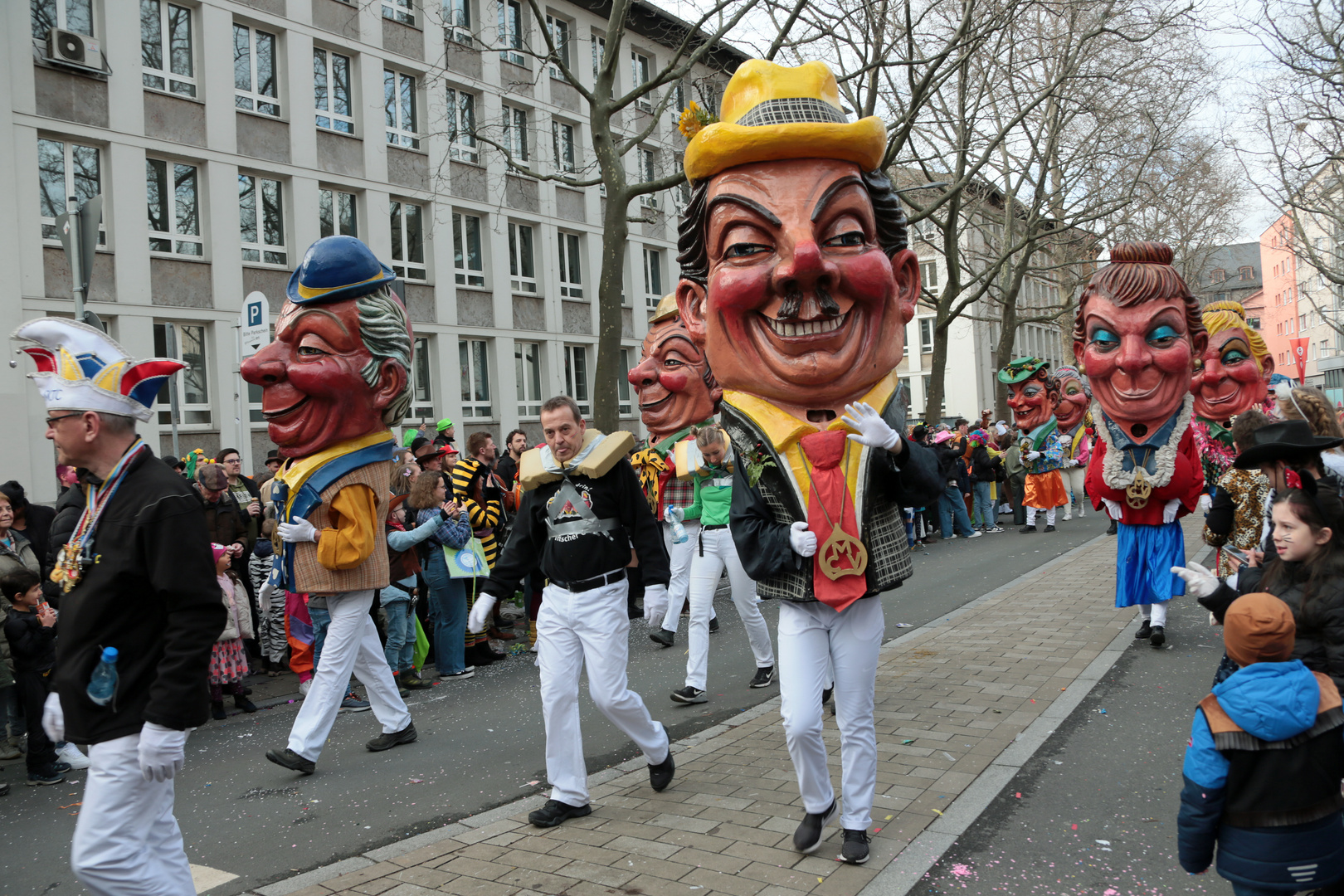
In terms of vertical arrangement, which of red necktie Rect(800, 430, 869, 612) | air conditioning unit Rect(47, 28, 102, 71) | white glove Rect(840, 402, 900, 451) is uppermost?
air conditioning unit Rect(47, 28, 102, 71)

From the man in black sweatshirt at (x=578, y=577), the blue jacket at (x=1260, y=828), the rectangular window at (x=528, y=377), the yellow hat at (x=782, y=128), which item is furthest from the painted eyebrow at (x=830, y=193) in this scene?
the rectangular window at (x=528, y=377)

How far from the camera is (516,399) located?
80.3 feet

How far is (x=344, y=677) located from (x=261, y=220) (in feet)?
50.8

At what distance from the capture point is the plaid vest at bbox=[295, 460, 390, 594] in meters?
5.98

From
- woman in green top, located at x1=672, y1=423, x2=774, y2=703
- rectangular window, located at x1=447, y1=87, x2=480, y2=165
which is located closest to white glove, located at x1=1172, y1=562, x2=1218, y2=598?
woman in green top, located at x1=672, y1=423, x2=774, y2=703

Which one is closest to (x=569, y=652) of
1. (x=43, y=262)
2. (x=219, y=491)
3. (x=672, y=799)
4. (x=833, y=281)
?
(x=672, y=799)

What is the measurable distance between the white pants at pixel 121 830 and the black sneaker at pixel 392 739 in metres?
2.82

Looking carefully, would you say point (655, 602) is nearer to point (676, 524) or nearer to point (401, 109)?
point (676, 524)

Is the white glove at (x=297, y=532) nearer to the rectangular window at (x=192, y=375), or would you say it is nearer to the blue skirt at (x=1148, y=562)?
the blue skirt at (x=1148, y=562)

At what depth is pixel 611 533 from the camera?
4992mm

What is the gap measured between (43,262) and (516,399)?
1095 centimetres

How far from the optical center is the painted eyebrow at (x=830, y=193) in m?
4.29

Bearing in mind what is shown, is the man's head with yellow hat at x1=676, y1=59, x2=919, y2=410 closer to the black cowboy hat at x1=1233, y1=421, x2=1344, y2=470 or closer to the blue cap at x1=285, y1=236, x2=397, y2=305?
the black cowboy hat at x1=1233, y1=421, x2=1344, y2=470

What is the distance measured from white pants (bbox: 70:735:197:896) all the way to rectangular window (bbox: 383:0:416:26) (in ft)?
69.4
